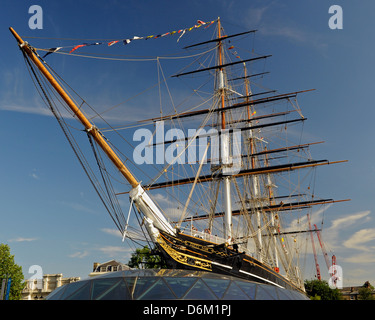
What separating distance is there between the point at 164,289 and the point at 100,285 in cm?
203

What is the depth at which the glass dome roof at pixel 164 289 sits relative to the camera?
8789mm

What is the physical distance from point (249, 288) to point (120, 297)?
12.7 feet

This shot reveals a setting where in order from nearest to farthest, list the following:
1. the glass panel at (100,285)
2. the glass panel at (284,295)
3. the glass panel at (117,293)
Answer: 1. the glass panel at (117,293)
2. the glass panel at (100,285)
3. the glass panel at (284,295)

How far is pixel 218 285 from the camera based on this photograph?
31.6ft

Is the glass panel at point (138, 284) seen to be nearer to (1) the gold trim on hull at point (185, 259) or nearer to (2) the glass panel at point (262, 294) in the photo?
(2) the glass panel at point (262, 294)

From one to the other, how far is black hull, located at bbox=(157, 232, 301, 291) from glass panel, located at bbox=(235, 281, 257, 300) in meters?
13.0

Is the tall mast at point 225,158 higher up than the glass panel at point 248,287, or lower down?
higher up

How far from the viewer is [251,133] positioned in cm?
5900

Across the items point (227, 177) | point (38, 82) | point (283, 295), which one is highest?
point (38, 82)

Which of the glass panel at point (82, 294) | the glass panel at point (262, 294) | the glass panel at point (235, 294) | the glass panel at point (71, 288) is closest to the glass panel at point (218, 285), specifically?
the glass panel at point (235, 294)

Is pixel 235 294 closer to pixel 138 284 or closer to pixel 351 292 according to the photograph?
pixel 138 284

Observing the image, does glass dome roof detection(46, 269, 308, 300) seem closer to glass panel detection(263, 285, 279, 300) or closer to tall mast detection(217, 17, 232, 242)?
glass panel detection(263, 285, 279, 300)
